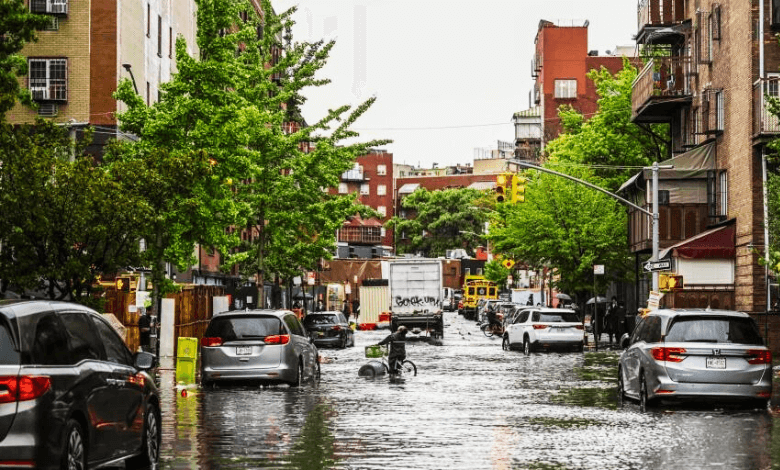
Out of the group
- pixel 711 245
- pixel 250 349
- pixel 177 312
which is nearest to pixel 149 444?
pixel 250 349

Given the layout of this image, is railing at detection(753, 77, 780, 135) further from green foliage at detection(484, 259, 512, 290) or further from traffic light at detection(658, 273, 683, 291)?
green foliage at detection(484, 259, 512, 290)

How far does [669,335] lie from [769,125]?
22.1 metres

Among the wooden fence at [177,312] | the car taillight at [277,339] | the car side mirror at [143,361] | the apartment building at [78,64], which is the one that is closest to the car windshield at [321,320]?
the wooden fence at [177,312]

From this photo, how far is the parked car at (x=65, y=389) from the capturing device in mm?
10875

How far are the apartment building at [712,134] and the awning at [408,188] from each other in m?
135

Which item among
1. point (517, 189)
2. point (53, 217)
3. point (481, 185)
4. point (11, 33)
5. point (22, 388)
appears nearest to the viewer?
point (22, 388)

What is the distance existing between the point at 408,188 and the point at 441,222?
56.5 feet

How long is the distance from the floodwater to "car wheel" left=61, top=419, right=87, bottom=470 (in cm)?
325

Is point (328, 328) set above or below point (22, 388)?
below

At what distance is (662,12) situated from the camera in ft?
187

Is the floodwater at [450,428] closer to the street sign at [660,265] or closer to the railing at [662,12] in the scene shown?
the street sign at [660,265]

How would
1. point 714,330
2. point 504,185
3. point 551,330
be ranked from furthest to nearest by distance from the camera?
1. point 551,330
2. point 504,185
3. point 714,330

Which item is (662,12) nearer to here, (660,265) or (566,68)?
(660,265)

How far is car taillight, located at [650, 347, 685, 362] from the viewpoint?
22766 millimetres
